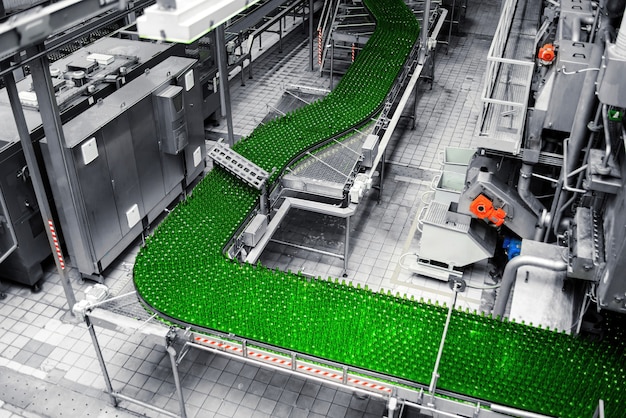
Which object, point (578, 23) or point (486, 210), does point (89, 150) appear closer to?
point (486, 210)

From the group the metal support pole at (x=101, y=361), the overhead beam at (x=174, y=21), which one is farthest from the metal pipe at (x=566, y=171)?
the metal support pole at (x=101, y=361)

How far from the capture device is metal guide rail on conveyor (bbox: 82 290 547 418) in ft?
16.9

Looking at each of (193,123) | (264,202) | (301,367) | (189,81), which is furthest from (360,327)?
(189,81)

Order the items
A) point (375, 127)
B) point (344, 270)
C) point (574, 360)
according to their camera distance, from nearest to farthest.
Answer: point (574, 360)
point (344, 270)
point (375, 127)

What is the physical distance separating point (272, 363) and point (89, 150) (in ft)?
11.9

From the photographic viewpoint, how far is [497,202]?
25.1ft

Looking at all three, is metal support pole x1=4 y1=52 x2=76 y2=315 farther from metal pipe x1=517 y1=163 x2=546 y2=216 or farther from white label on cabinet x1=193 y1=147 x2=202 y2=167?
metal pipe x1=517 y1=163 x2=546 y2=216

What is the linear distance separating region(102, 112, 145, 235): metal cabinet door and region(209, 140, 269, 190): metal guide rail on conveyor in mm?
1166

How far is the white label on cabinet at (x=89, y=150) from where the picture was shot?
Result: 7232mm

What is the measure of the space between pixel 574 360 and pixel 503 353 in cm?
60

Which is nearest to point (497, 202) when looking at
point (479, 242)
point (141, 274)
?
point (479, 242)

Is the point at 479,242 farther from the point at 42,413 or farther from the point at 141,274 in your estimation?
the point at 42,413

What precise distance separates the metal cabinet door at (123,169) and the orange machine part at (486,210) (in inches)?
182

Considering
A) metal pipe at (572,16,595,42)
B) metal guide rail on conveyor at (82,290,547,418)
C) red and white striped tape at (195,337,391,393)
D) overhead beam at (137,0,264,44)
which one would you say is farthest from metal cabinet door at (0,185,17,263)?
metal pipe at (572,16,595,42)
